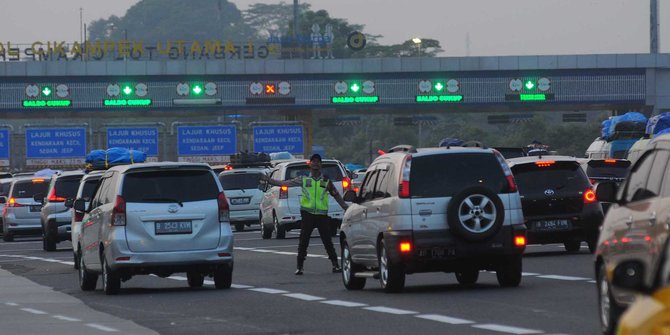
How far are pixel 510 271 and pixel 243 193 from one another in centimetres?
2570

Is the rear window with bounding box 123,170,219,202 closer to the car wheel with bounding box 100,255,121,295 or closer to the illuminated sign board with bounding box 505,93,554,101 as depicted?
the car wheel with bounding box 100,255,121,295

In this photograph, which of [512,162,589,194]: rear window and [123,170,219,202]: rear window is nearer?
[123,170,219,202]: rear window

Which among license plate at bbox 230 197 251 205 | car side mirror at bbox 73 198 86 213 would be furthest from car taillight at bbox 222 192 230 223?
license plate at bbox 230 197 251 205

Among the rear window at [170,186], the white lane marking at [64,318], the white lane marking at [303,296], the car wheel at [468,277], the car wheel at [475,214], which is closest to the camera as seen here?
the white lane marking at [64,318]

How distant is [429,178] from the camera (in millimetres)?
18281

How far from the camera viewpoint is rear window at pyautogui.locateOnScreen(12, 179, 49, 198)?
41656 millimetres

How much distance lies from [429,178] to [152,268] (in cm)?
387

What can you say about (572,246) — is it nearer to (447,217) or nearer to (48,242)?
(447,217)

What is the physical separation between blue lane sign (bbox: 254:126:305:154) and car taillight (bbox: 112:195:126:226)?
174ft

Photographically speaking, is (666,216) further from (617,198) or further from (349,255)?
(349,255)

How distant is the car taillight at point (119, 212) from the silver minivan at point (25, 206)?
2201 cm

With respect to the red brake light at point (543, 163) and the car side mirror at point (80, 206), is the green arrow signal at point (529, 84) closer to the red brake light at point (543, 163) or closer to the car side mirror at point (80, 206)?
the red brake light at point (543, 163)

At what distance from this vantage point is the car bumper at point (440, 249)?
59.1 ft

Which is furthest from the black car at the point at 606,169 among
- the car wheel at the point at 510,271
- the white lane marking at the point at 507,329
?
the white lane marking at the point at 507,329
